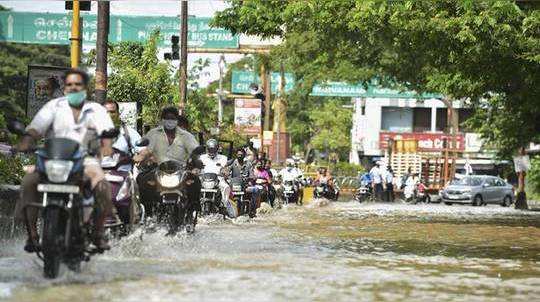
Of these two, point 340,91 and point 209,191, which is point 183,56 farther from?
point 340,91

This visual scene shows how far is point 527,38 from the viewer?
74.0 ft

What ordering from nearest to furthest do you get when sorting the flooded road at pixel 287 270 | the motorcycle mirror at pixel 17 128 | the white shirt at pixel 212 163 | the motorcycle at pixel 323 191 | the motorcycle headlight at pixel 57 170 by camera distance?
the flooded road at pixel 287 270 < the motorcycle headlight at pixel 57 170 < the motorcycle mirror at pixel 17 128 < the white shirt at pixel 212 163 < the motorcycle at pixel 323 191

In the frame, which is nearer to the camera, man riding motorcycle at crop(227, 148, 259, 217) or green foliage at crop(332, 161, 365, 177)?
man riding motorcycle at crop(227, 148, 259, 217)

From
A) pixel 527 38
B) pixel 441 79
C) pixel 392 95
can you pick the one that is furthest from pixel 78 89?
pixel 392 95

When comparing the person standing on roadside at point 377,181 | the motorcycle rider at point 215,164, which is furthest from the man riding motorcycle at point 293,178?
the motorcycle rider at point 215,164

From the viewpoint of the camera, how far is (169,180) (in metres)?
15.2

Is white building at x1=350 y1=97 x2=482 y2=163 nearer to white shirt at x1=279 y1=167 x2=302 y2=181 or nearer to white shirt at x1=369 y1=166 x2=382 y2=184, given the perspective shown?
white shirt at x1=369 y1=166 x2=382 y2=184

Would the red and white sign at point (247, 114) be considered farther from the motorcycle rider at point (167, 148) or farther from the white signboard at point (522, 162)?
the motorcycle rider at point (167, 148)

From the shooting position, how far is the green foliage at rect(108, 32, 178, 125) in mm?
30984

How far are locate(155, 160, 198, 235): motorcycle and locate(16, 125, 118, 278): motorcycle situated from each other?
4.60 meters

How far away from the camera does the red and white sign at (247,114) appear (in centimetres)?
4620

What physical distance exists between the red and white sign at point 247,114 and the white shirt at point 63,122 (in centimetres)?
3489

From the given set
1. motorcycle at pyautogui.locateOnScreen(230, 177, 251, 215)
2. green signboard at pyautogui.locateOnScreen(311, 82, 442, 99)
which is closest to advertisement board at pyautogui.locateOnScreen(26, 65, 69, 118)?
motorcycle at pyautogui.locateOnScreen(230, 177, 251, 215)

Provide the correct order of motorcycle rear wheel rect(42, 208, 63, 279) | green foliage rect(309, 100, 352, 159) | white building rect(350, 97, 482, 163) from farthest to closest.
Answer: green foliage rect(309, 100, 352, 159)
white building rect(350, 97, 482, 163)
motorcycle rear wheel rect(42, 208, 63, 279)
